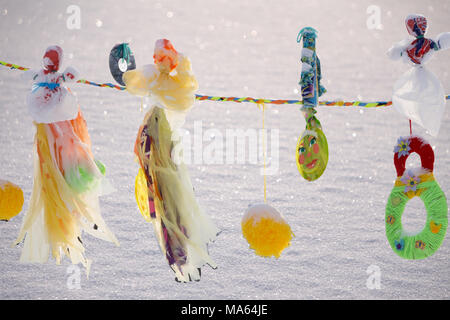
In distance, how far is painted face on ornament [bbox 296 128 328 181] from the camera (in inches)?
140

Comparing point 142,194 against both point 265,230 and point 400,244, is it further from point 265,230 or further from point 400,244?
point 400,244

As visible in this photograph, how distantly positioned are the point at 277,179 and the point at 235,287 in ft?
7.40

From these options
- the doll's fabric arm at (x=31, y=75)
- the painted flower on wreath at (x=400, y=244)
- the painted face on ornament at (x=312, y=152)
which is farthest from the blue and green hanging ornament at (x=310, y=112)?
the doll's fabric arm at (x=31, y=75)

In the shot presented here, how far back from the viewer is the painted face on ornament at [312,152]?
357 cm

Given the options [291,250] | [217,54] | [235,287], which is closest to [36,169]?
[235,287]

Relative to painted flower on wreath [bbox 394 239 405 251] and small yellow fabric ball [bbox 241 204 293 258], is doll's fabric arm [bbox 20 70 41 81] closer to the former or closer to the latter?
small yellow fabric ball [bbox 241 204 293 258]

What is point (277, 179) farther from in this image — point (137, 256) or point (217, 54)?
point (217, 54)

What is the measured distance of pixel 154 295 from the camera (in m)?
4.05

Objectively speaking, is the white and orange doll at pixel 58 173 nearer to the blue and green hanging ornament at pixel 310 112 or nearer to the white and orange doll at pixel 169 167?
the white and orange doll at pixel 169 167

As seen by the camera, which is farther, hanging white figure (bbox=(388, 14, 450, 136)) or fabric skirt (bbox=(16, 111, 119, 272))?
fabric skirt (bbox=(16, 111, 119, 272))

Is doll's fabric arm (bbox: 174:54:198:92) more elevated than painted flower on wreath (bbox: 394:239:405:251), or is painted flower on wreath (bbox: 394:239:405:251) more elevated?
doll's fabric arm (bbox: 174:54:198:92)

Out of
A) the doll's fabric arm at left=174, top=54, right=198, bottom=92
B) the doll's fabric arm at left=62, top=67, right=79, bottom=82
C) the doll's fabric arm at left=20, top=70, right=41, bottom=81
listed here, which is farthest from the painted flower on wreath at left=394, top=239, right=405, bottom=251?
the doll's fabric arm at left=20, top=70, right=41, bottom=81

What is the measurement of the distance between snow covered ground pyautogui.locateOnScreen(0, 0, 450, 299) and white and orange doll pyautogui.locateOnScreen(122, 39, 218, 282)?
486mm

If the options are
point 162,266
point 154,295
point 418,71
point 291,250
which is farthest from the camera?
point 291,250
